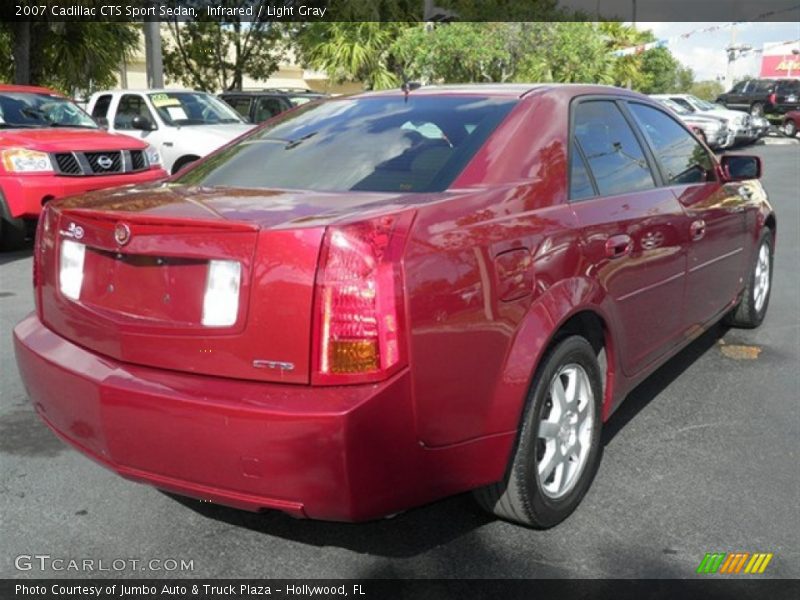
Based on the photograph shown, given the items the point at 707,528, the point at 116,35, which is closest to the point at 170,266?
the point at 707,528

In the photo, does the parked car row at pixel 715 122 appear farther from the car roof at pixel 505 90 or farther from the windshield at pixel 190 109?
the car roof at pixel 505 90

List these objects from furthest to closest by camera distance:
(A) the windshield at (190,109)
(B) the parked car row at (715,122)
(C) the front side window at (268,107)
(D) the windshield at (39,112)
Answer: (B) the parked car row at (715,122)
(C) the front side window at (268,107)
(A) the windshield at (190,109)
(D) the windshield at (39,112)

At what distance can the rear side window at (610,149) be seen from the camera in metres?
3.49

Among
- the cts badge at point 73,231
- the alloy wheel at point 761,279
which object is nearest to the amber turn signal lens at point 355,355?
the cts badge at point 73,231

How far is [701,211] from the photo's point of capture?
423 centimetres

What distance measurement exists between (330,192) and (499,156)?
0.62 metres

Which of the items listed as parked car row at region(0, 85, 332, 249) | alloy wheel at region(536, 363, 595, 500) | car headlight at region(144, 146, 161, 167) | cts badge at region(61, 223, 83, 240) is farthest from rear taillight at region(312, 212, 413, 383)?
car headlight at region(144, 146, 161, 167)

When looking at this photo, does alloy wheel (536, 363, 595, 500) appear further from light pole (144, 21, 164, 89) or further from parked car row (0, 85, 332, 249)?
light pole (144, 21, 164, 89)

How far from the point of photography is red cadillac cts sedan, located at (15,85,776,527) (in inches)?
93.6

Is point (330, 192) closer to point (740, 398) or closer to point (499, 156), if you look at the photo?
point (499, 156)

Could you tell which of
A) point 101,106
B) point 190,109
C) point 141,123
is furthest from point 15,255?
point 101,106

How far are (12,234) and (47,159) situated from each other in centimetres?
86

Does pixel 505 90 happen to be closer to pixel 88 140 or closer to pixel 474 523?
pixel 474 523

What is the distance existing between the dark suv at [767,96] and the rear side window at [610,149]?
3153 centimetres
